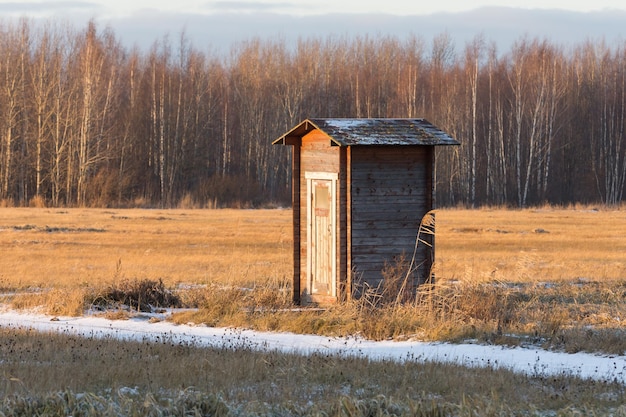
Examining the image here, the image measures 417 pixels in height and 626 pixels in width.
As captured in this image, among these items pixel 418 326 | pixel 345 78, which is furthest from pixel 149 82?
pixel 418 326

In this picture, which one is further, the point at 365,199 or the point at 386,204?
the point at 386,204

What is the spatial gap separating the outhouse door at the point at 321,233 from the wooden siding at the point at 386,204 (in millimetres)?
507

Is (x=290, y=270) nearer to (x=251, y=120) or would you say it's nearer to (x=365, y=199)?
(x=365, y=199)

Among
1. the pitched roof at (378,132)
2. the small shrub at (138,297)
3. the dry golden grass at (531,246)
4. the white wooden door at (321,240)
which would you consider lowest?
the dry golden grass at (531,246)

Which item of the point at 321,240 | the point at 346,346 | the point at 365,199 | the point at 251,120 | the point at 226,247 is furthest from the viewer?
the point at 251,120

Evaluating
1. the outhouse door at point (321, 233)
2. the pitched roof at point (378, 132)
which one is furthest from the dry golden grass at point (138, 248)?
the pitched roof at point (378, 132)

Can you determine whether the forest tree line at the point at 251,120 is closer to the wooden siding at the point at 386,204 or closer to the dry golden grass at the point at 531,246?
the dry golden grass at the point at 531,246

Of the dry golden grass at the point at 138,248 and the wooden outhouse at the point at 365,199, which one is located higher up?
the wooden outhouse at the point at 365,199

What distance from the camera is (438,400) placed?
9.38 m

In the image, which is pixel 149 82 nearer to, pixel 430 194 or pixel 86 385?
pixel 430 194

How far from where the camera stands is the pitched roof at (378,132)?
55.8 feet

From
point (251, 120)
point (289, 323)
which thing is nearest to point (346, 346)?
point (289, 323)

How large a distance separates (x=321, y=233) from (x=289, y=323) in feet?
9.56

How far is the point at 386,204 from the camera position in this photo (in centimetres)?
1742
